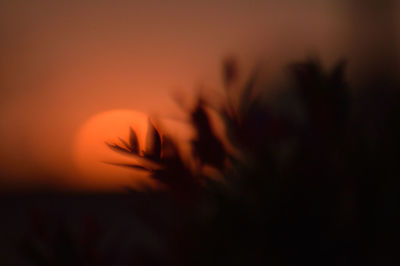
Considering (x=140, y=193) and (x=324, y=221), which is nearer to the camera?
(x=324, y=221)

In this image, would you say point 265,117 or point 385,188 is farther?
point 265,117

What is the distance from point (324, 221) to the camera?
0.42 meters

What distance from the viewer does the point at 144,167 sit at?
1.64ft

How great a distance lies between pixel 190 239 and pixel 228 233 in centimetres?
5

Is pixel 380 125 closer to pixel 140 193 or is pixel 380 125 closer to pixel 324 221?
pixel 324 221

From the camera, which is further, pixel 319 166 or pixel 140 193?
pixel 140 193

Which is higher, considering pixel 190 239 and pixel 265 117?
pixel 265 117

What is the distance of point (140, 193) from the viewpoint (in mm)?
567

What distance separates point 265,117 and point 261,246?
0.54ft

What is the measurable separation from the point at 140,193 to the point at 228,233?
0.55ft

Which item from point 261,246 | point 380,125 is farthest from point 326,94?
point 261,246

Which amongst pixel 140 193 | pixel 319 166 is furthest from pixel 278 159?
pixel 140 193

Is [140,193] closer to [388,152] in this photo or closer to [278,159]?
[278,159]

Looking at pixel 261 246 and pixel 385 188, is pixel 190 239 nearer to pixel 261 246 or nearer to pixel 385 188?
pixel 261 246
